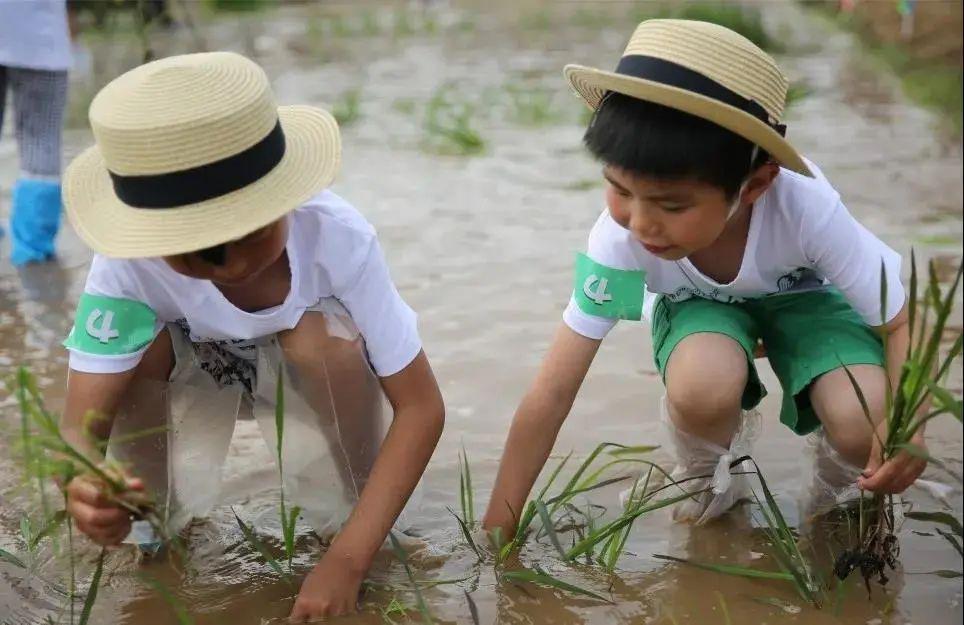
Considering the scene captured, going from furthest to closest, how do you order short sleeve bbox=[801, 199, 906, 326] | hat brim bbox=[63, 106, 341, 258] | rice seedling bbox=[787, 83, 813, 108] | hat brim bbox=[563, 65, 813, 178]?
rice seedling bbox=[787, 83, 813, 108] < short sleeve bbox=[801, 199, 906, 326] < hat brim bbox=[563, 65, 813, 178] < hat brim bbox=[63, 106, 341, 258]

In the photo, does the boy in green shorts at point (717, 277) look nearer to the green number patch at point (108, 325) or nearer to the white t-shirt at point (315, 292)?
the white t-shirt at point (315, 292)

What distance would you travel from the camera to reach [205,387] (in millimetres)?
2342

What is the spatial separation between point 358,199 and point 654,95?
2972 millimetres

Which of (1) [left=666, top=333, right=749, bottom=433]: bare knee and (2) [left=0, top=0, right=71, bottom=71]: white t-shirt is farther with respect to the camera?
(2) [left=0, top=0, right=71, bottom=71]: white t-shirt

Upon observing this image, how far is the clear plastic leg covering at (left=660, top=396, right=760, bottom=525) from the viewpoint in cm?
238

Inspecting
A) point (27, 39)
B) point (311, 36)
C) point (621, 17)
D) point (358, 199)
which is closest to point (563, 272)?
point (358, 199)

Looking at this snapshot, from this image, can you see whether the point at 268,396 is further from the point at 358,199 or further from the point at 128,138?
the point at 358,199

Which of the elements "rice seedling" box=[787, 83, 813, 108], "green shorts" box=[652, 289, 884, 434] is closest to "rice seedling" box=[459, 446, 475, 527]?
"green shorts" box=[652, 289, 884, 434]

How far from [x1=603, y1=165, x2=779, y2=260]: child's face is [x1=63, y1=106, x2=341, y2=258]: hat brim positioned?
468 mm

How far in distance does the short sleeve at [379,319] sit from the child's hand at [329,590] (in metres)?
0.33

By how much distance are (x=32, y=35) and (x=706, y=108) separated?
9.36 feet

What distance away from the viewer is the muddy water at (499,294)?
6.95ft

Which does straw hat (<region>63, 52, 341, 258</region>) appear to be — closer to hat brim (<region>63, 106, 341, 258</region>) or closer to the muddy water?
hat brim (<region>63, 106, 341, 258</region>)

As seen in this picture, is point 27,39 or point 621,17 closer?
point 27,39
